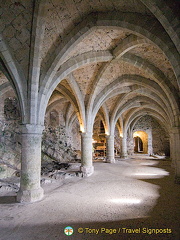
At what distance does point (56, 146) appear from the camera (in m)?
13.9

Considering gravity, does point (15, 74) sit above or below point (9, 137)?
above

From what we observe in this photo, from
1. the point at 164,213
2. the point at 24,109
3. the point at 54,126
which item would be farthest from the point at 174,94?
the point at 54,126

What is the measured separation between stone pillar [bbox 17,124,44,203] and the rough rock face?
755 cm

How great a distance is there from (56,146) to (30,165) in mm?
9452

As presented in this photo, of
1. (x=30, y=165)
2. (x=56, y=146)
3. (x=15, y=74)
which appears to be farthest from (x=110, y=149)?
(x=15, y=74)

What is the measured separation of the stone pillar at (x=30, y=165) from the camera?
4432 millimetres

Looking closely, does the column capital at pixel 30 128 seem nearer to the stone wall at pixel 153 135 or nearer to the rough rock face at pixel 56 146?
the rough rock face at pixel 56 146

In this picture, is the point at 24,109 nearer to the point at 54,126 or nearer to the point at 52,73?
the point at 52,73

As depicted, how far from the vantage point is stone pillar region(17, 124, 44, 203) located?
443cm

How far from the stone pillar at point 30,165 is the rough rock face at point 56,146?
7552mm

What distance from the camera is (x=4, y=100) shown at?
33.6ft

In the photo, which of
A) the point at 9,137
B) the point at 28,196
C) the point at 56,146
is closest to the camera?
the point at 28,196

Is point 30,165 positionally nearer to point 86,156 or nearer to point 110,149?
point 86,156

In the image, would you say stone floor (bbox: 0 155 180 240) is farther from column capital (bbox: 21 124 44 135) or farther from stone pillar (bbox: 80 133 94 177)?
stone pillar (bbox: 80 133 94 177)
